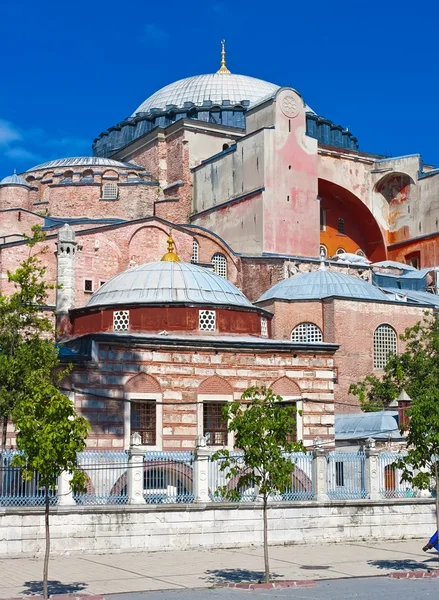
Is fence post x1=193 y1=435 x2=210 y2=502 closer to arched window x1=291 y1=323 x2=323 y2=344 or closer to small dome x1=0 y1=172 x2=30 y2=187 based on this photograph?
arched window x1=291 y1=323 x2=323 y2=344

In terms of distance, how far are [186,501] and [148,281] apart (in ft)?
30.6

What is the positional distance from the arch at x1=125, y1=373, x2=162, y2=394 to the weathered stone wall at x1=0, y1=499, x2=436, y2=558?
4.71 meters

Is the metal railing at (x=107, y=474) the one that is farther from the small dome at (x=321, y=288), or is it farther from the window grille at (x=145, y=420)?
the small dome at (x=321, y=288)

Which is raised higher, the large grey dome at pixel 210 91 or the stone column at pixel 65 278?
the large grey dome at pixel 210 91

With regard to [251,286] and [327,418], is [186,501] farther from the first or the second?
[251,286]

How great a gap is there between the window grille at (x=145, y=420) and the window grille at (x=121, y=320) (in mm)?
3343

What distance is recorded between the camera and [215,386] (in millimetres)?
23219

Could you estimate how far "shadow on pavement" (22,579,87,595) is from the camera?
13188 millimetres

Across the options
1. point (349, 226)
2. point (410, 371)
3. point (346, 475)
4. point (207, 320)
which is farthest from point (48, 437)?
point (349, 226)

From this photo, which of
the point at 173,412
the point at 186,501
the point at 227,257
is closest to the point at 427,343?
the point at 227,257

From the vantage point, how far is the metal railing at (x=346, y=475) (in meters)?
20.0

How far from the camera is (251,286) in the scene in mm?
37562

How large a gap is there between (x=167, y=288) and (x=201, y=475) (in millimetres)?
8494

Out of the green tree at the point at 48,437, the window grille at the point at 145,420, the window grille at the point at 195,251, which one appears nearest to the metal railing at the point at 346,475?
the window grille at the point at 145,420
